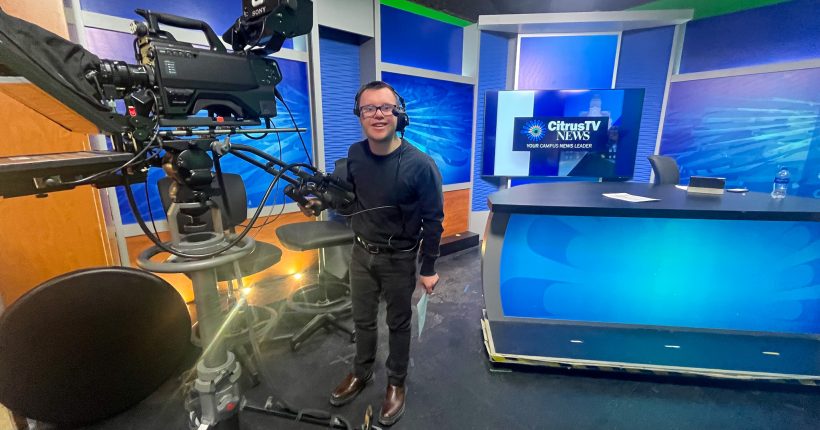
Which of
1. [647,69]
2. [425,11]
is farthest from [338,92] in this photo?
[647,69]

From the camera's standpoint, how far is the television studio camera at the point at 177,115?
2.32 feet

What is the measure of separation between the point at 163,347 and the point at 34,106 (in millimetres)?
1240

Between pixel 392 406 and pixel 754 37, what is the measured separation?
15.6ft

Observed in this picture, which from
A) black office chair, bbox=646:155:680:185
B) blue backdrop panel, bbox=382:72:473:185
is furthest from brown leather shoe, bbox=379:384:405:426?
black office chair, bbox=646:155:680:185

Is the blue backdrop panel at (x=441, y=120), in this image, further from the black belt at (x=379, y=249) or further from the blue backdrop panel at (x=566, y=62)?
the black belt at (x=379, y=249)

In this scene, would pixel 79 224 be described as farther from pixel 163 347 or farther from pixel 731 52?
pixel 731 52

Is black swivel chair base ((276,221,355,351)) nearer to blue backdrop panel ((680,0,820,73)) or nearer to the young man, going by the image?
the young man

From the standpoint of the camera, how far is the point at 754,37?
11.3 ft

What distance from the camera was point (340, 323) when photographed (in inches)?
92.9

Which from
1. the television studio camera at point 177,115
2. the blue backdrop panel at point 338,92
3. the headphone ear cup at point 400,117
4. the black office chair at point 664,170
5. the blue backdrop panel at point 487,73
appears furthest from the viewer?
the blue backdrop panel at point 487,73

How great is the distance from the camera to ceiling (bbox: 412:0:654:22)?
3.66 metres

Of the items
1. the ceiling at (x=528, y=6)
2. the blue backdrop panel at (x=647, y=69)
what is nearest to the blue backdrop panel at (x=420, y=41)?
the ceiling at (x=528, y=6)

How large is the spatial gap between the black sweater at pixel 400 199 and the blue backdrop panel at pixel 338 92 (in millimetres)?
1555

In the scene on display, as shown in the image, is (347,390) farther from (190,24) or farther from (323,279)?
(190,24)
